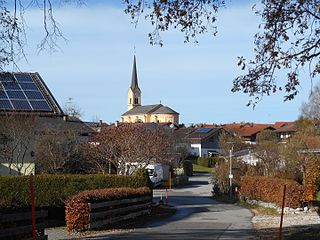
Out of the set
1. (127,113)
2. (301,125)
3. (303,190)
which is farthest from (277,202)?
(127,113)

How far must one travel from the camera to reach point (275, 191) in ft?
105

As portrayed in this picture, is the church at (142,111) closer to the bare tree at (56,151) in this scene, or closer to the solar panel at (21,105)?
the bare tree at (56,151)

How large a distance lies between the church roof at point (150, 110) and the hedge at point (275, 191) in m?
112

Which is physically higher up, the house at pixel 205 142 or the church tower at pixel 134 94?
the church tower at pixel 134 94

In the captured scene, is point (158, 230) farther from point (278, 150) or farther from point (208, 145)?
point (208, 145)

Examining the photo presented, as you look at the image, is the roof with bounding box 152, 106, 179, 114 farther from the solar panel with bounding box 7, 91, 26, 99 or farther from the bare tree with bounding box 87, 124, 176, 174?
the solar panel with bounding box 7, 91, 26, 99

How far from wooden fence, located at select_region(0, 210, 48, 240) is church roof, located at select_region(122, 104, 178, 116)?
5458 inches

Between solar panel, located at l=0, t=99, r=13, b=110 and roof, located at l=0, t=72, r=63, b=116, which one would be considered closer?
solar panel, located at l=0, t=99, r=13, b=110

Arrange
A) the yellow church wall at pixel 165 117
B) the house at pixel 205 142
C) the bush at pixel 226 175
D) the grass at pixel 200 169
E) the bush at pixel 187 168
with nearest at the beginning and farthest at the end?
the bush at pixel 226 175 → the bush at pixel 187 168 → the grass at pixel 200 169 → the house at pixel 205 142 → the yellow church wall at pixel 165 117

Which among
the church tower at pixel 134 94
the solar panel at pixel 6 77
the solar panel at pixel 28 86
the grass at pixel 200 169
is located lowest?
the grass at pixel 200 169

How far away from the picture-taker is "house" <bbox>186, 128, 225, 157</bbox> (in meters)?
108

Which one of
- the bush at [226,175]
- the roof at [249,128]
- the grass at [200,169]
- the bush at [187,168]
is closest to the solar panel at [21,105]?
the bush at [226,175]

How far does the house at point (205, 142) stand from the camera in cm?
10825

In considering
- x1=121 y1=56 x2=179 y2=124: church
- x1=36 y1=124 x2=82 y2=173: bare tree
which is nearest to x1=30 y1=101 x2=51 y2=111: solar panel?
x1=36 y1=124 x2=82 y2=173: bare tree
